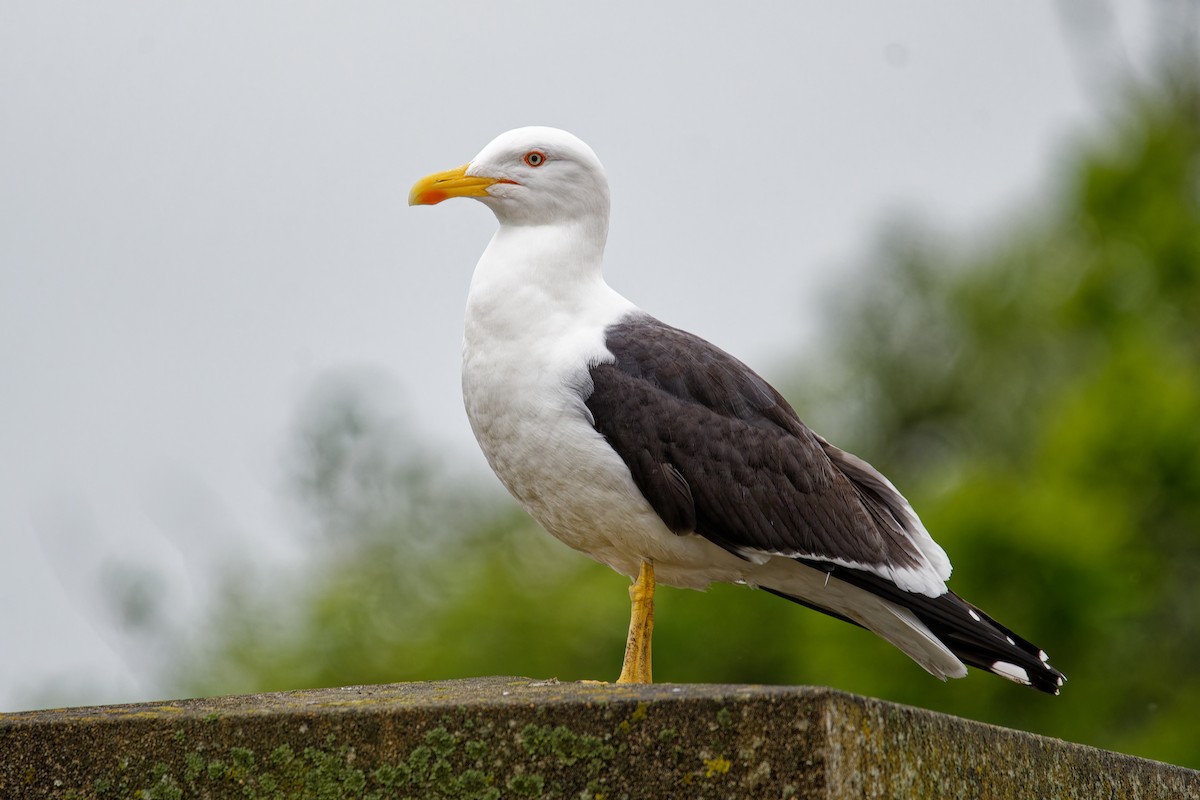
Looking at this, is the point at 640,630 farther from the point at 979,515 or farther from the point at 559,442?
the point at 979,515

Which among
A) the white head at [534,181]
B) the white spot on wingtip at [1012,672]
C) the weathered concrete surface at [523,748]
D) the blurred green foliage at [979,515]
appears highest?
the white head at [534,181]

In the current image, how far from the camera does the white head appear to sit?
704cm

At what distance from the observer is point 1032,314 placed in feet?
111

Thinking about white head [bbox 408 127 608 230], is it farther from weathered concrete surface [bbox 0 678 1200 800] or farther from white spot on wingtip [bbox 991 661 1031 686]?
weathered concrete surface [bbox 0 678 1200 800]

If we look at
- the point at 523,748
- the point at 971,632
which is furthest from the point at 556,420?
the point at 523,748

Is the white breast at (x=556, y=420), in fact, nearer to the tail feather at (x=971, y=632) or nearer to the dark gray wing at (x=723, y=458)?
the dark gray wing at (x=723, y=458)

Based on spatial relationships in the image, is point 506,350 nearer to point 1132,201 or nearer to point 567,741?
point 567,741

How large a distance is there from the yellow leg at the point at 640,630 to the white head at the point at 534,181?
1.54 meters

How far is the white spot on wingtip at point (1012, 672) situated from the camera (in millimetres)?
6387

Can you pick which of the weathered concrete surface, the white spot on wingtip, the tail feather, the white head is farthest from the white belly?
the weathered concrete surface

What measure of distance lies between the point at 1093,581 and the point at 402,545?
16967 mm

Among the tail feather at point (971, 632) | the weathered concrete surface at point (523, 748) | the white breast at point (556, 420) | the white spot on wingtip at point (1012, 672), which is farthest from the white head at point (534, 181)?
the weathered concrete surface at point (523, 748)

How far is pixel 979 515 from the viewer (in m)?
21.2

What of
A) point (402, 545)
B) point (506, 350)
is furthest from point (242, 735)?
point (402, 545)
